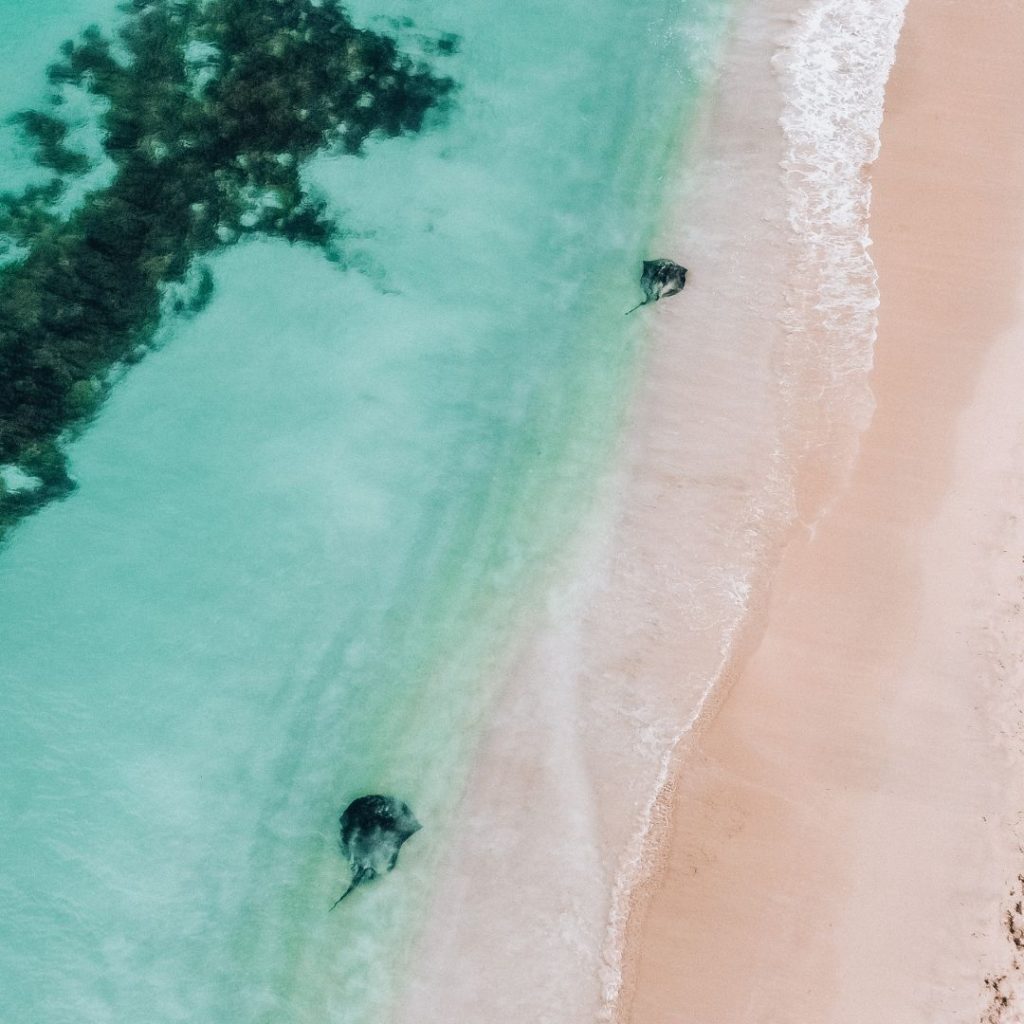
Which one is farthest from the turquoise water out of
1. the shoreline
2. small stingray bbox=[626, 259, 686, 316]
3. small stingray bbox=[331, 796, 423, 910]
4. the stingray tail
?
the shoreline

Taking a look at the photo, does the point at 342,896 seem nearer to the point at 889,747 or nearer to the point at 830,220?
the point at 889,747

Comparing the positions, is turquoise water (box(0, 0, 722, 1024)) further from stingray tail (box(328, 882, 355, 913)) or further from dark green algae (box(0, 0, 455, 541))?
dark green algae (box(0, 0, 455, 541))

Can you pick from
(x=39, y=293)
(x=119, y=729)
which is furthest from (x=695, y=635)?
(x=39, y=293)

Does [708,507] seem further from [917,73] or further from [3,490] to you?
[3,490]

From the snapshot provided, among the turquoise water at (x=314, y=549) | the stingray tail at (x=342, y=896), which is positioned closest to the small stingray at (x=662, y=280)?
the turquoise water at (x=314, y=549)

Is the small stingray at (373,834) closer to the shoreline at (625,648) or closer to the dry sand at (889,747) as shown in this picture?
the shoreline at (625,648)

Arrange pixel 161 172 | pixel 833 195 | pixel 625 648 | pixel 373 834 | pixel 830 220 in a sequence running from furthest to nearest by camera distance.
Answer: pixel 161 172
pixel 833 195
pixel 830 220
pixel 625 648
pixel 373 834

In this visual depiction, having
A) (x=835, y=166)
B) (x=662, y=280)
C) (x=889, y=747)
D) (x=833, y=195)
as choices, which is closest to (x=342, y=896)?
(x=889, y=747)

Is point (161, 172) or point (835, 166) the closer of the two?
point (835, 166)
